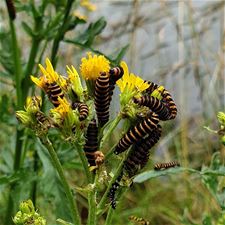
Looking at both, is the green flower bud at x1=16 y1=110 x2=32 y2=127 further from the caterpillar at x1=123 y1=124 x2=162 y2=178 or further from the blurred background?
the blurred background

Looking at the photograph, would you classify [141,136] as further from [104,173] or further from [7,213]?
[7,213]

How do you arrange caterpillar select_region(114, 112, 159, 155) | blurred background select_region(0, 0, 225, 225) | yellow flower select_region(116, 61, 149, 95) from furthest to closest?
blurred background select_region(0, 0, 225, 225), yellow flower select_region(116, 61, 149, 95), caterpillar select_region(114, 112, 159, 155)

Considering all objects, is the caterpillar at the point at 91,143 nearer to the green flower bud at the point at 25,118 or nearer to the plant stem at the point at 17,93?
the green flower bud at the point at 25,118

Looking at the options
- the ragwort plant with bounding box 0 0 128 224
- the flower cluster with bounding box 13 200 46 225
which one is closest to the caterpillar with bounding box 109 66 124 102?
the flower cluster with bounding box 13 200 46 225

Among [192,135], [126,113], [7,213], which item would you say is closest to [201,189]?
[192,135]

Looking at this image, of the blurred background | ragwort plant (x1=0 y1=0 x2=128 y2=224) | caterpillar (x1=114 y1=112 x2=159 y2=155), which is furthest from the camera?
the blurred background

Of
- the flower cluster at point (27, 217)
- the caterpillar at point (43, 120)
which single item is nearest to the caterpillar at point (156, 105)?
the caterpillar at point (43, 120)
